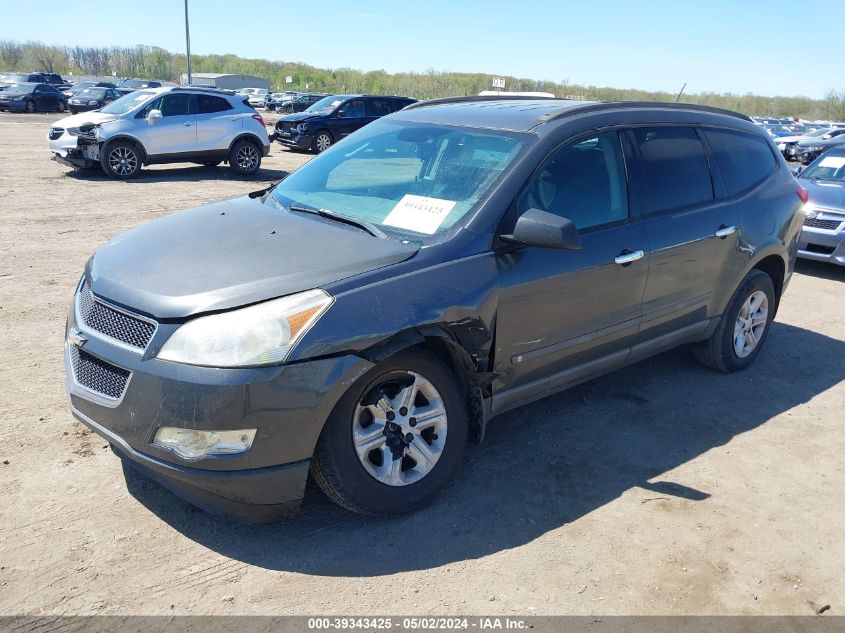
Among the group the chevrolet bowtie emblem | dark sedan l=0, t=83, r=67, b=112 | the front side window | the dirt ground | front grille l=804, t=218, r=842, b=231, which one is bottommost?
dark sedan l=0, t=83, r=67, b=112

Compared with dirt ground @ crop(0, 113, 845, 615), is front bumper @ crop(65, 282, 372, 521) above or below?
above

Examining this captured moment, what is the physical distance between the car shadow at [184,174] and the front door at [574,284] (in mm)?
10938

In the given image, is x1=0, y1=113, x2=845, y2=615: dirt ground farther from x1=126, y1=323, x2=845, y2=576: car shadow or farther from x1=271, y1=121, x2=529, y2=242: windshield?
x1=271, y1=121, x2=529, y2=242: windshield

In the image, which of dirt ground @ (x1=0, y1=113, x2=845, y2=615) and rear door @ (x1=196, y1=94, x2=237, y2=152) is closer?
dirt ground @ (x1=0, y1=113, x2=845, y2=615)

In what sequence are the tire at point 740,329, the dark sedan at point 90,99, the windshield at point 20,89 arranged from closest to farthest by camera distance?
1. the tire at point 740,329
2. the dark sedan at point 90,99
3. the windshield at point 20,89

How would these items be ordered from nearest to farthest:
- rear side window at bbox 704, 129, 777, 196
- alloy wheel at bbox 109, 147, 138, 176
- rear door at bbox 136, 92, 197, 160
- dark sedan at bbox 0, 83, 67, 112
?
rear side window at bbox 704, 129, 777, 196, alloy wheel at bbox 109, 147, 138, 176, rear door at bbox 136, 92, 197, 160, dark sedan at bbox 0, 83, 67, 112

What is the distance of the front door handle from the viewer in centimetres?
404

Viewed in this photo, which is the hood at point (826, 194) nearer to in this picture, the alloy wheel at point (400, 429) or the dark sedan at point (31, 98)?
the alloy wheel at point (400, 429)

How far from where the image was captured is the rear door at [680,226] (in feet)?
14.1

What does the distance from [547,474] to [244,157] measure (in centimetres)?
1277

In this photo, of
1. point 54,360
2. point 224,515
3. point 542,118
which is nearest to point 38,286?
point 54,360

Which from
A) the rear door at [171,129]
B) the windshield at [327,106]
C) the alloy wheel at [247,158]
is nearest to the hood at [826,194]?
the alloy wheel at [247,158]

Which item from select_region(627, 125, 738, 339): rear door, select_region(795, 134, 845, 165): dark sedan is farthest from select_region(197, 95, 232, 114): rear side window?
select_region(795, 134, 845, 165): dark sedan

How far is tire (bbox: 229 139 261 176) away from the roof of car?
10.8 metres
